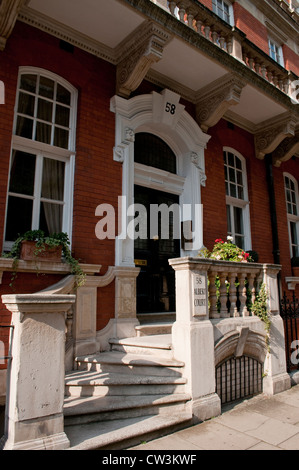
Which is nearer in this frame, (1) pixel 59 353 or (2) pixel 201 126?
(1) pixel 59 353

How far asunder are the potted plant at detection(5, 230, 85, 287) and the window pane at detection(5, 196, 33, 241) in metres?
0.39

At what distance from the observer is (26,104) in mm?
5137

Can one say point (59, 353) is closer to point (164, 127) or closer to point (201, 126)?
point (164, 127)

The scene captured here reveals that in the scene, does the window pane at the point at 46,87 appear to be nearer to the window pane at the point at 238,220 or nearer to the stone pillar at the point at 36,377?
the stone pillar at the point at 36,377

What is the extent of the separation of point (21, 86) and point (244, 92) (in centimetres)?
457

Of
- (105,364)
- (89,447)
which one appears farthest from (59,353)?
(105,364)

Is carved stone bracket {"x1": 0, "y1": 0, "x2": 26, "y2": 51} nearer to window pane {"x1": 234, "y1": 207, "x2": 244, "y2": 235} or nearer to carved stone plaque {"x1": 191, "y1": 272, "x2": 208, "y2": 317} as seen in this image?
carved stone plaque {"x1": 191, "y1": 272, "x2": 208, "y2": 317}

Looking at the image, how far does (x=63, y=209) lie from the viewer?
5180 millimetres

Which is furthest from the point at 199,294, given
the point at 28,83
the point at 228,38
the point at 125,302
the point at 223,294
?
the point at 228,38

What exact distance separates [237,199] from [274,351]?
13.0 ft

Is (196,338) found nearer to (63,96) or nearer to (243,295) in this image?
(243,295)

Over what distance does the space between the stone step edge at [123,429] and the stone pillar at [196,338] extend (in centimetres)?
38

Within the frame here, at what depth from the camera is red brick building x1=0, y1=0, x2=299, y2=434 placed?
4922 mm

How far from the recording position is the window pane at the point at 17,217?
471 cm
